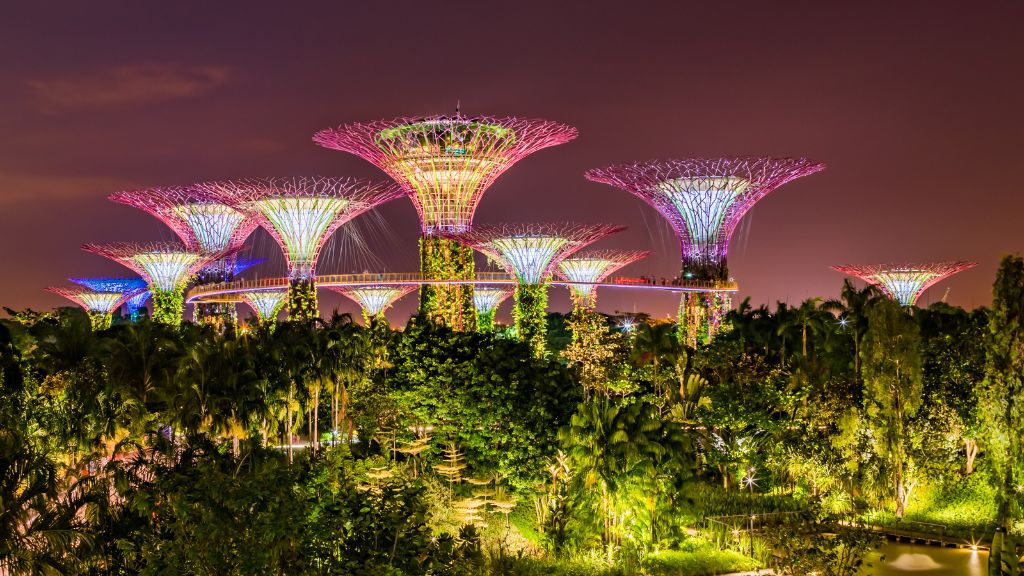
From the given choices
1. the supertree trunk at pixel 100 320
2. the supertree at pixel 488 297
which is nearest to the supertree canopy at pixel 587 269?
the supertree at pixel 488 297

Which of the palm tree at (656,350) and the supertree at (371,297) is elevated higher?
the supertree at (371,297)

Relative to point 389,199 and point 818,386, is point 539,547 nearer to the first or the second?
point 818,386

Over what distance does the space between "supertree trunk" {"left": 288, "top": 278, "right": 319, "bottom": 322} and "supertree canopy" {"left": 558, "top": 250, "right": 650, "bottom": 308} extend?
17.8m

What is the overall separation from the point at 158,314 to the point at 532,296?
25374 mm

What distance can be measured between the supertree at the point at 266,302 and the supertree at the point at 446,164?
76.5ft

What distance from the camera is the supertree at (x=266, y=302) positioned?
70312 mm

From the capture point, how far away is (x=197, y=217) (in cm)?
6419

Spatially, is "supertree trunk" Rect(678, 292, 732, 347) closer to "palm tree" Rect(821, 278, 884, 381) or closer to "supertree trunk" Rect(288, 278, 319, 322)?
"palm tree" Rect(821, 278, 884, 381)

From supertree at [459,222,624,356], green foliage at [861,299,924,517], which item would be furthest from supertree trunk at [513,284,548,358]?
green foliage at [861,299,924,517]

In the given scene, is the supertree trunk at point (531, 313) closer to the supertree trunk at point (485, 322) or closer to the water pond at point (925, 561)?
the supertree trunk at point (485, 322)

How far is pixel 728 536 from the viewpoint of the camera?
23875 millimetres

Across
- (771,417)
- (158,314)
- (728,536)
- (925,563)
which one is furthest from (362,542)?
(158,314)

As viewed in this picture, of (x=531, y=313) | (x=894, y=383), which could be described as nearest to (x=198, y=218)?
(x=531, y=313)

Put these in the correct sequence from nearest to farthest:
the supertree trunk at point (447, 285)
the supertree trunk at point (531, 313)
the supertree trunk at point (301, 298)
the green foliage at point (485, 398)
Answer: the green foliage at point (485, 398) → the supertree trunk at point (531, 313) → the supertree trunk at point (447, 285) → the supertree trunk at point (301, 298)
